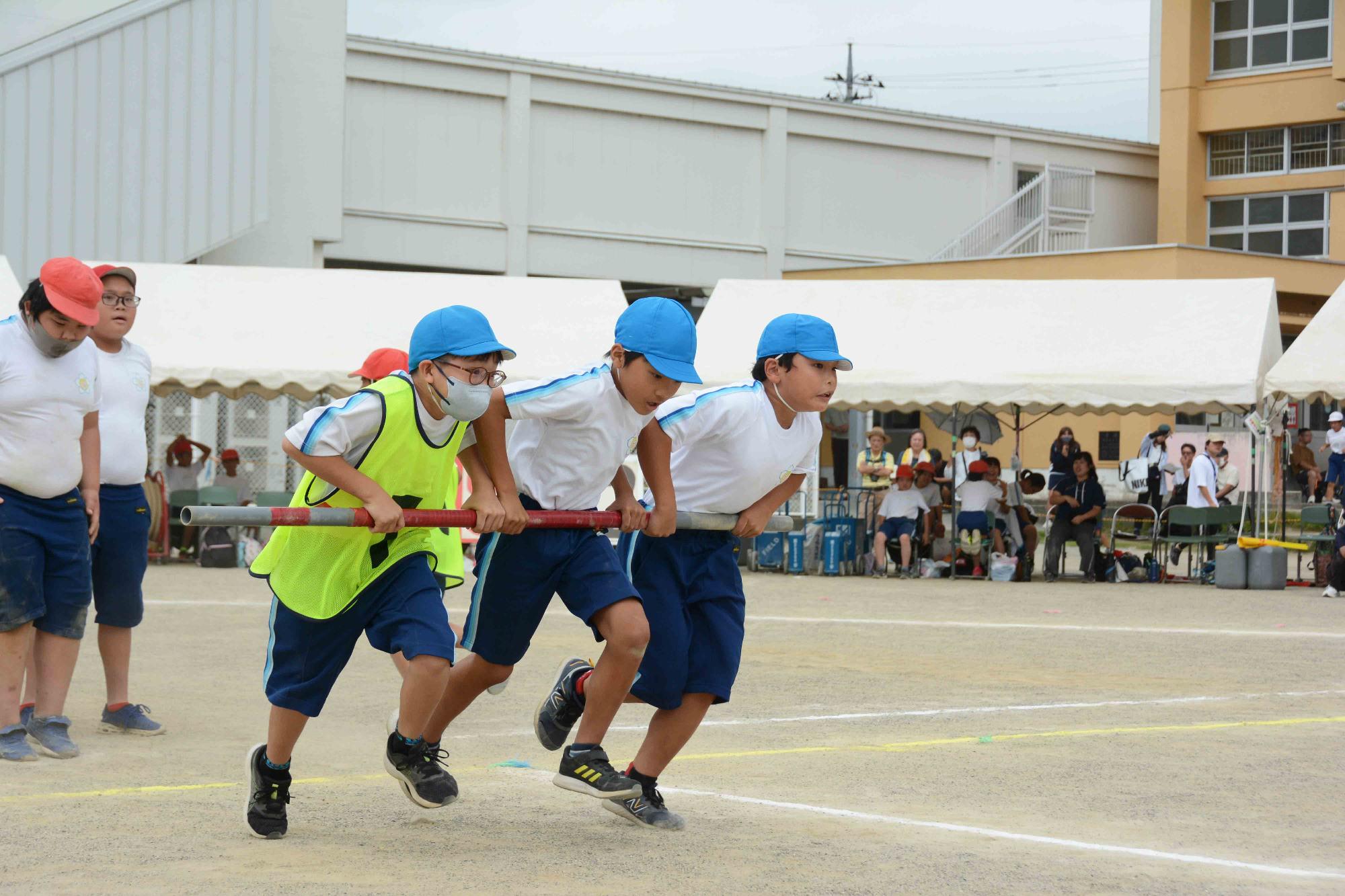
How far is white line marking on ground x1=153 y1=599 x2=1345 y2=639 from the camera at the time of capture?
1312 cm

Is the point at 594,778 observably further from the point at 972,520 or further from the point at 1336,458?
the point at 1336,458

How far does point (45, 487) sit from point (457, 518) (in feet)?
8.07

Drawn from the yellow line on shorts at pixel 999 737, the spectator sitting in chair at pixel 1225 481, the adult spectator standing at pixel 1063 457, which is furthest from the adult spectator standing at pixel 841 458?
the yellow line on shorts at pixel 999 737

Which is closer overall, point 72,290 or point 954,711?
point 72,290

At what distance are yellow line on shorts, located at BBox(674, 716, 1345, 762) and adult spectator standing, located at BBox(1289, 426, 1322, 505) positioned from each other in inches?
778

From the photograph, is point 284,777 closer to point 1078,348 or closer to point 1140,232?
point 1078,348

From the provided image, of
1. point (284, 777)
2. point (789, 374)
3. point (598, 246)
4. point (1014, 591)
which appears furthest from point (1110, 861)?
point (598, 246)

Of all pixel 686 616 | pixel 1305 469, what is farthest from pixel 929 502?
pixel 686 616

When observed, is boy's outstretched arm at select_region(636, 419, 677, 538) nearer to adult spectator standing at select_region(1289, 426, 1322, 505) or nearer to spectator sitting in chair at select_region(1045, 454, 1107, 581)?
spectator sitting in chair at select_region(1045, 454, 1107, 581)

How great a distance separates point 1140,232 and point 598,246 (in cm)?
1704

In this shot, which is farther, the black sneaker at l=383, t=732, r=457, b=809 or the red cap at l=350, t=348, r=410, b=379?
the red cap at l=350, t=348, r=410, b=379

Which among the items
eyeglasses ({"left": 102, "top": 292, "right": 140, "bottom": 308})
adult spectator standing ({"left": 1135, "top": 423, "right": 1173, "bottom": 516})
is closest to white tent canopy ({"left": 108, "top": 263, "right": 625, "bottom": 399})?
adult spectator standing ({"left": 1135, "top": 423, "right": 1173, "bottom": 516})

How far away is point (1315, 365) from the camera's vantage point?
1823cm

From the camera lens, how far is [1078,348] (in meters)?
19.4
